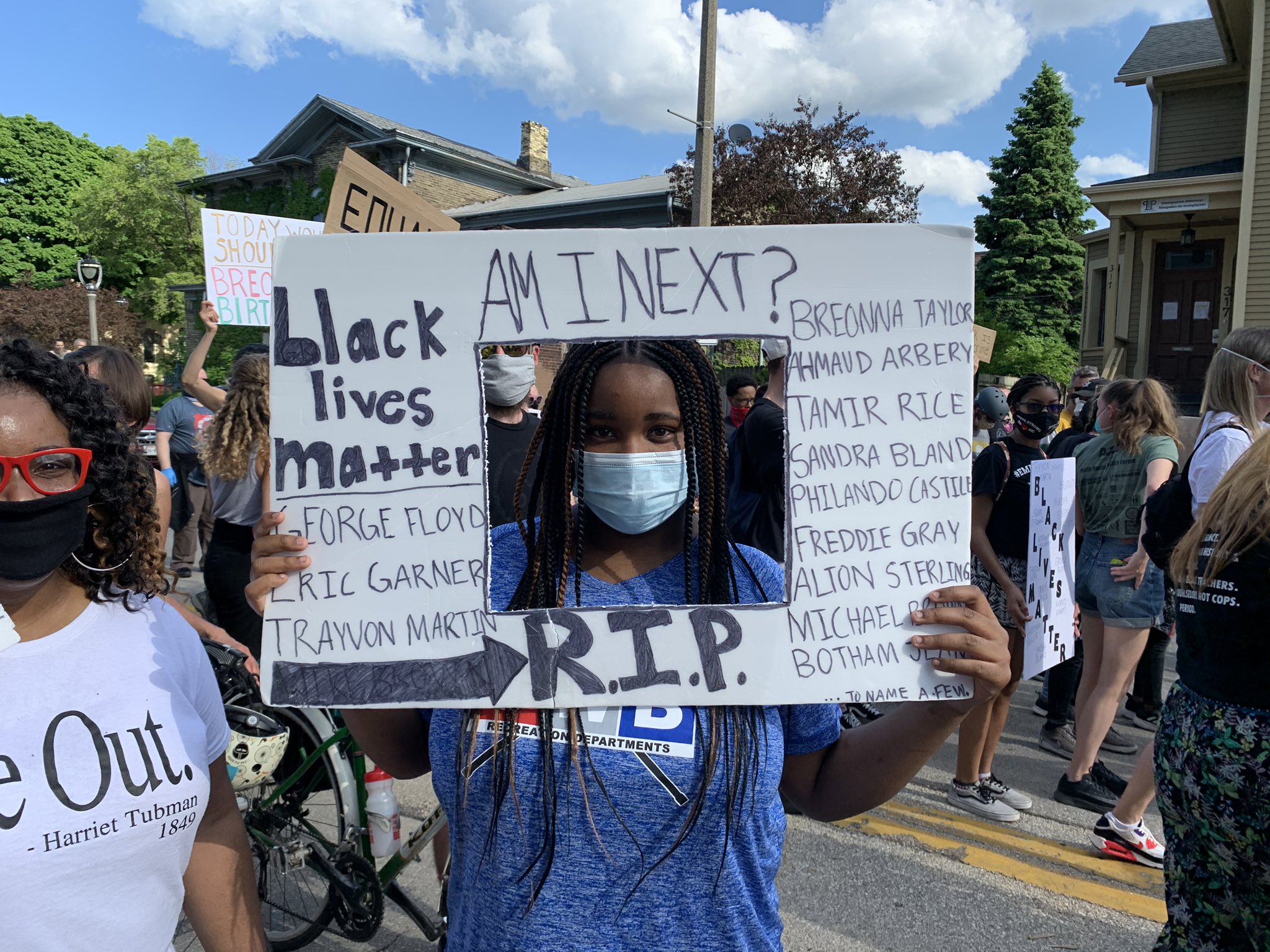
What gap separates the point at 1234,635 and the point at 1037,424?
212 centimetres

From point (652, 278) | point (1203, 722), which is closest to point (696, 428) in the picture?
point (652, 278)

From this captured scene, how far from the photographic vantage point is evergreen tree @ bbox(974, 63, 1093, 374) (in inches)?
1169

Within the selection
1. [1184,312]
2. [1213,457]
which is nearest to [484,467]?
[1213,457]

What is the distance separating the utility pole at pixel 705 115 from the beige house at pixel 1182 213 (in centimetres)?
873

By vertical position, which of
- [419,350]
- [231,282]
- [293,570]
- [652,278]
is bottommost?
[293,570]

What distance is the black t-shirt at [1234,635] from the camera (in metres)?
2.14

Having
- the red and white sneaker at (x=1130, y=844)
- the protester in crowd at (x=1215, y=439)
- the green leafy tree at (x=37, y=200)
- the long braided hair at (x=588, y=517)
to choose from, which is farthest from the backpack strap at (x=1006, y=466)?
the green leafy tree at (x=37, y=200)

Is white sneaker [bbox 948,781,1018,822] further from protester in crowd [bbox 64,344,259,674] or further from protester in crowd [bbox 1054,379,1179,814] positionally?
protester in crowd [bbox 64,344,259,674]

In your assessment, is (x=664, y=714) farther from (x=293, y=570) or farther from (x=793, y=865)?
(x=793, y=865)

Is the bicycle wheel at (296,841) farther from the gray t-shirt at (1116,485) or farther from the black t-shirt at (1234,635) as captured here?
the gray t-shirt at (1116,485)

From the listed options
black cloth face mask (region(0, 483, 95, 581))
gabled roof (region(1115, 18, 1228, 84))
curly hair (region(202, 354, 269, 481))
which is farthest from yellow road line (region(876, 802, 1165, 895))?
gabled roof (region(1115, 18, 1228, 84))

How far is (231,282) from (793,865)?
162 inches

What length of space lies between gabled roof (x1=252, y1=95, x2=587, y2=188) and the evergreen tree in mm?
14680

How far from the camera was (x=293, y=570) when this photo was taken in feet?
4.70
